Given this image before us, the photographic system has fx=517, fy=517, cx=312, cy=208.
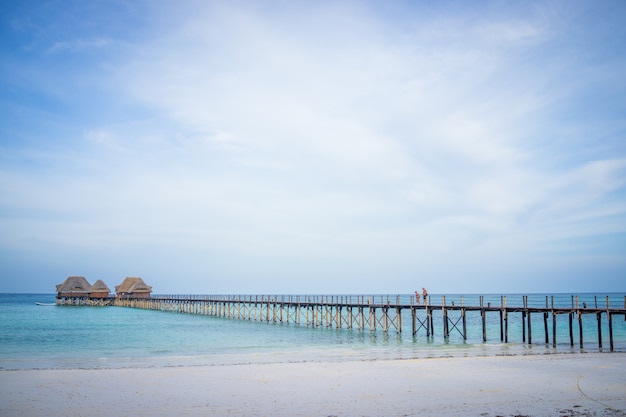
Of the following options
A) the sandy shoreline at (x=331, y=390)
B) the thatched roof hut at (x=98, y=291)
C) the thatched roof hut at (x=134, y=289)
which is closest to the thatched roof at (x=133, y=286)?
the thatched roof hut at (x=134, y=289)

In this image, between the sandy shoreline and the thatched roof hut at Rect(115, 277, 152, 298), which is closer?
the sandy shoreline

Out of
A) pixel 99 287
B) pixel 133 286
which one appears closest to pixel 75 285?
pixel 99 287

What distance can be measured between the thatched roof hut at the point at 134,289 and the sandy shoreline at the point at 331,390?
69.8m

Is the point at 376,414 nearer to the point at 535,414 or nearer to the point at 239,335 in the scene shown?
the point at 535,414

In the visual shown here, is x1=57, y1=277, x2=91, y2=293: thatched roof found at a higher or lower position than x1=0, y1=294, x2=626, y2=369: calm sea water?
higher

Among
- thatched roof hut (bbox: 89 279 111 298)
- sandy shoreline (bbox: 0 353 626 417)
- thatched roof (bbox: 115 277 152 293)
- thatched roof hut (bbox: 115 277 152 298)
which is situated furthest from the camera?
thatched roof hut (bbox: 89 279 111 298)

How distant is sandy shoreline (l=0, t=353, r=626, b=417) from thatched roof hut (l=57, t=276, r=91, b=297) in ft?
254

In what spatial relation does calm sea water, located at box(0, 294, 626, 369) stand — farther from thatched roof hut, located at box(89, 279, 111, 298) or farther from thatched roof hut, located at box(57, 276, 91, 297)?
thatched roof hut, located at box(57, 276, 91, 297)

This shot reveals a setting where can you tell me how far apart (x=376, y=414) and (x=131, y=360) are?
15.1 metres

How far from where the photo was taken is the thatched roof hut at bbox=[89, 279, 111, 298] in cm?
8844

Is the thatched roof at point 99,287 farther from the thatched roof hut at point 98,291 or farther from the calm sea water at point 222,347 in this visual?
the calm sea water at point 222,347

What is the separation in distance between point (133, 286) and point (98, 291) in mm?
7536

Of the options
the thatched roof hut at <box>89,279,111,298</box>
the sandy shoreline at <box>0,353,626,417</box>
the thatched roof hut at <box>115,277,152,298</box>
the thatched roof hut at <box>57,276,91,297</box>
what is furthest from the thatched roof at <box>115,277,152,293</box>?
the sandy shoreline at <box>0,353,626,417</box>

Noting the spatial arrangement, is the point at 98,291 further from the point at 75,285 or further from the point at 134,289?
the point at 134,289
